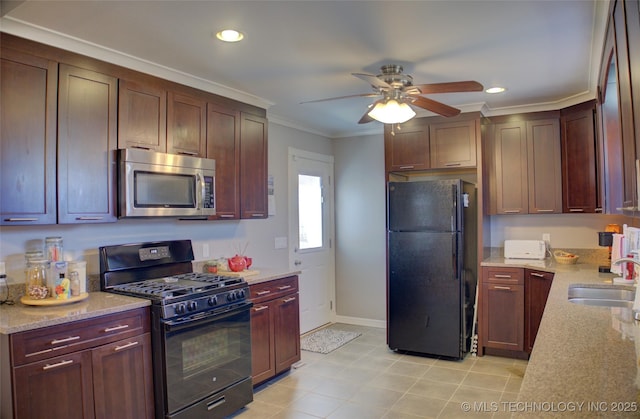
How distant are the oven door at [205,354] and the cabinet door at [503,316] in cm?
229

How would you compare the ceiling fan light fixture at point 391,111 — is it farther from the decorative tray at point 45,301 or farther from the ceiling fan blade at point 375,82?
the decorative tray at point 45,301

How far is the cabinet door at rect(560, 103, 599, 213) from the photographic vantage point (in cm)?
395

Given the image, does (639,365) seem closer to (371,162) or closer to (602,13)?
(602,13)

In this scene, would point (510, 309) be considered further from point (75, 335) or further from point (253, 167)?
point (75, 335)

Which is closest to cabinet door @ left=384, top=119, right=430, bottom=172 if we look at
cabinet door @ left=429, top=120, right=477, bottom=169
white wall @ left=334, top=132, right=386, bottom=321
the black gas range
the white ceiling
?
cabinet door @ left=429, top=120, right=477, bottom=169

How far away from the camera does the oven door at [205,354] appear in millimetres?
2584

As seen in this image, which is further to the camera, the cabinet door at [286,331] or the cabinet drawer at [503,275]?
the cabinet drawer at [503,275]

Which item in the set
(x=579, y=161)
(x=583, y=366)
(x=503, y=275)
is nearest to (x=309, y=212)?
(x=503, y=275)

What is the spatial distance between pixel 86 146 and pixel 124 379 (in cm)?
137

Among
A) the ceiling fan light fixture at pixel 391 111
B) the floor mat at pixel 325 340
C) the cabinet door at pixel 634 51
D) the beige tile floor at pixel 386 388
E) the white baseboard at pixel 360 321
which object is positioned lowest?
the beige tile floor at pixel 386 388

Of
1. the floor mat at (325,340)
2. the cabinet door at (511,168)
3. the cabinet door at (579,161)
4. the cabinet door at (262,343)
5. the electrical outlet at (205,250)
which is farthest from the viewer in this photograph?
the floor mat at (325,340)

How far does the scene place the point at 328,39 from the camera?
258 centimetres

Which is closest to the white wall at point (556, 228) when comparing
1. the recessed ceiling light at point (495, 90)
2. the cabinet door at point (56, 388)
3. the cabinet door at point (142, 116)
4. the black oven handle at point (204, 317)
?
the recessed ceiling light at point (495, 90)

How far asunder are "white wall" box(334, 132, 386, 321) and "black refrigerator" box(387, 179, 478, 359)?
98 centimetres
